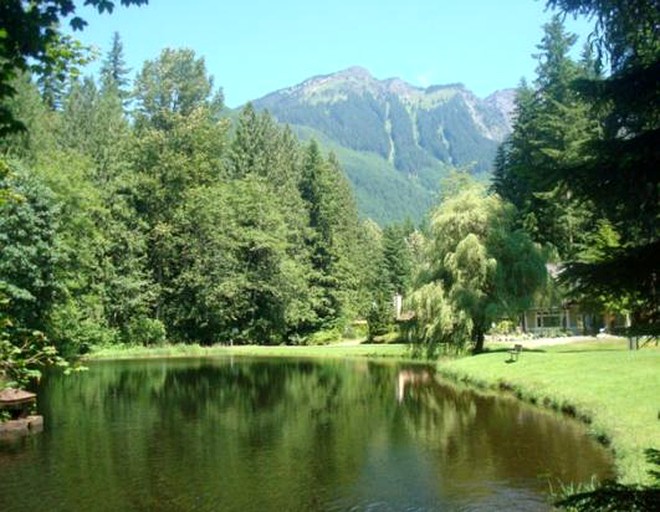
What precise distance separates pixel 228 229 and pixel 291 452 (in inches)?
1675

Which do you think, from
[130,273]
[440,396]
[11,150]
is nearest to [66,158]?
[11,150]

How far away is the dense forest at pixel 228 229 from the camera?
3672cm

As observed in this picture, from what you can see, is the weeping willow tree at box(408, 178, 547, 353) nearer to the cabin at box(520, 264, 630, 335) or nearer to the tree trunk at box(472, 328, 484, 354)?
the tree trunk at box(472, 328, 484, 354)

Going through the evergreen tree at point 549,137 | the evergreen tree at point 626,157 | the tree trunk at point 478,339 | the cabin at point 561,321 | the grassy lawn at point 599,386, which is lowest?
the grassy lawn at point 599,386

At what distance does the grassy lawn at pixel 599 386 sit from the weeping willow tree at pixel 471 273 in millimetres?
2711

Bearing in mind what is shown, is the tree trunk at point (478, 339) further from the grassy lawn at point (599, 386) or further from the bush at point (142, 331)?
the bush at point (142, 331)

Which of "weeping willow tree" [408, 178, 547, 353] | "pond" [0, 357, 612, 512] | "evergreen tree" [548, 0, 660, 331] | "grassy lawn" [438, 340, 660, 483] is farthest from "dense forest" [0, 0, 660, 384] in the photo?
"evergreen tree" [548, 0, 660, 331]

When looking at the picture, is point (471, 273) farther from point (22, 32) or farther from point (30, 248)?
point (22, 32)

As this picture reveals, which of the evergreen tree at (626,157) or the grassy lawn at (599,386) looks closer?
the evergreen tree at (626,157)

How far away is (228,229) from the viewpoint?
191 feet

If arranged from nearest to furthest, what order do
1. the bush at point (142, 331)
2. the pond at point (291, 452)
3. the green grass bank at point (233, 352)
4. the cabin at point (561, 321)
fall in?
the pond at point (291, 452) → the green grass bank at point (233, 352) → the cabin at point (561, 321) → the bush at point (142, 331)

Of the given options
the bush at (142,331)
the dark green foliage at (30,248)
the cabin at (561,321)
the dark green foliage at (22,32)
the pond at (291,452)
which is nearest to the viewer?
the dark green foliage at (22,32)

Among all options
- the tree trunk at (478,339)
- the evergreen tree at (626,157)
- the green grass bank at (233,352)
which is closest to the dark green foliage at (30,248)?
the green grass bank at (233,352)

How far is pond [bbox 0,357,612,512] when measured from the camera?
12.7 metres
